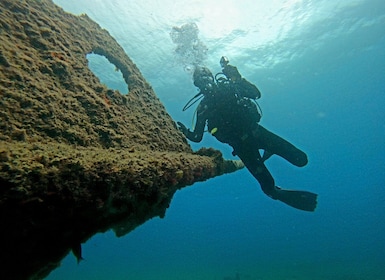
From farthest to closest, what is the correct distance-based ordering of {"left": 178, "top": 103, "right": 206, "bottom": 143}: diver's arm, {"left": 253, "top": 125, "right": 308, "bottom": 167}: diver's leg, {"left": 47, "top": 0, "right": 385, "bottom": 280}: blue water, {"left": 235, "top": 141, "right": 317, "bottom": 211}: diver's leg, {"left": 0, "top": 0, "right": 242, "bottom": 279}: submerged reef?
{"left": 47, "top": 0, "right": 385, "bottom": 280}: blue water
{"left": 253, "top": 125, "right": 308, "bottom": 167}: diver's leg
{"left": 235, "top": 141, "right": 317, "bottom": 211}: diver's leg
{"left": 178, "top": 103, "right": 206, "bottom": 143}: diver's arm
{"left": 0, "top": 0, "right": 242, "bottom": 279}: submerged reef

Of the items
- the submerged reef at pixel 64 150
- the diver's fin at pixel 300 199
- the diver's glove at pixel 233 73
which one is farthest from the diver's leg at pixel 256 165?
the submerged reef at pixel 64 150

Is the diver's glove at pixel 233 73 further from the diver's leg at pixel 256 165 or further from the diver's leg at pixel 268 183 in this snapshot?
the diver's leg at pixel 256 165

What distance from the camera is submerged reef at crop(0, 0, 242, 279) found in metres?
1.40

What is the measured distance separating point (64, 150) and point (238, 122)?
510 cm

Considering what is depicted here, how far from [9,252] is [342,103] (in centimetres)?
6357

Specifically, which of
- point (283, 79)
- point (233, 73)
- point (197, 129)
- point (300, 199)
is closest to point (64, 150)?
point (197, 129)

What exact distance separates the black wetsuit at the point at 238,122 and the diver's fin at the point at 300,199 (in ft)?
1.71

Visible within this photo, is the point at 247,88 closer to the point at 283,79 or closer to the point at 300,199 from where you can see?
the point at 300,199

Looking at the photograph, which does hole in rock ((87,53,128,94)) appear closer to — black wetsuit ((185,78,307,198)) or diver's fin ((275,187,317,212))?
black wetsuit ((185,78,307,198))

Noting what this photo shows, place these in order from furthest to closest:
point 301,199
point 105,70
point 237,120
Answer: point 105,70 < point 301,199 < point 237,120

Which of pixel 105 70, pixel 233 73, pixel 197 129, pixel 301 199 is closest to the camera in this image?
pixel 197 129

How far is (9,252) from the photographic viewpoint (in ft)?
4.64

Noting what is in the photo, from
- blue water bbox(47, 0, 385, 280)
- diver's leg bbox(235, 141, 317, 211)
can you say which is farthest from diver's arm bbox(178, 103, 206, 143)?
blue water bbox(47, 0, 385, 280)

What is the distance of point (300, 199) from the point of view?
280 inches
